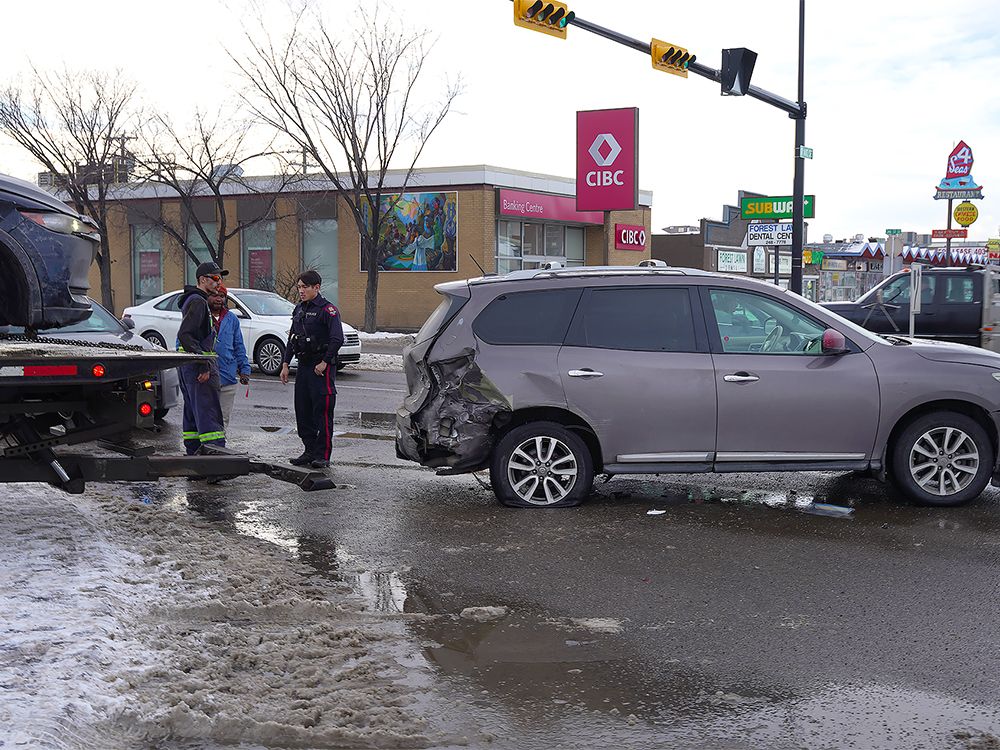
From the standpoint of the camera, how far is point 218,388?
903cm

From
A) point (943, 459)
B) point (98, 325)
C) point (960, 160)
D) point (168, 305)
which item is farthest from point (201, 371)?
point (960, 160)

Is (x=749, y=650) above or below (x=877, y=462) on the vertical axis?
below

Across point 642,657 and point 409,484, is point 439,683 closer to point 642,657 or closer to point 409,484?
point 642,657

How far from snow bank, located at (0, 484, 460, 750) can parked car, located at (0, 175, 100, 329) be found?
1.47 meters

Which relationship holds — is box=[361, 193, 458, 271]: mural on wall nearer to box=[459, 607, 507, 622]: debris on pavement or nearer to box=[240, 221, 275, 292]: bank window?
box=[240, 221, 275, 292]: bank window

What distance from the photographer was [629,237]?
40.4m

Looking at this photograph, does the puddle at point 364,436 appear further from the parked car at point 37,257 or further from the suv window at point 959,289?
the suv window at point 959,289

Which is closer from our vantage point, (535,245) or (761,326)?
(761,326)

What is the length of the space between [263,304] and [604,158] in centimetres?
915

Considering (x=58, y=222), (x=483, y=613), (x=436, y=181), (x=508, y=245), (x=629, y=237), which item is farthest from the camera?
(x=629, y=237)

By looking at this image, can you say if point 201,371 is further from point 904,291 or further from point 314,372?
point 904,291

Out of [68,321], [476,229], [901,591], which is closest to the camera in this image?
[901,591]

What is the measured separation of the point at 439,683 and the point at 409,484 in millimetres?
4497

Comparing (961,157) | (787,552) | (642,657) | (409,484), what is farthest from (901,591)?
(961,157)
